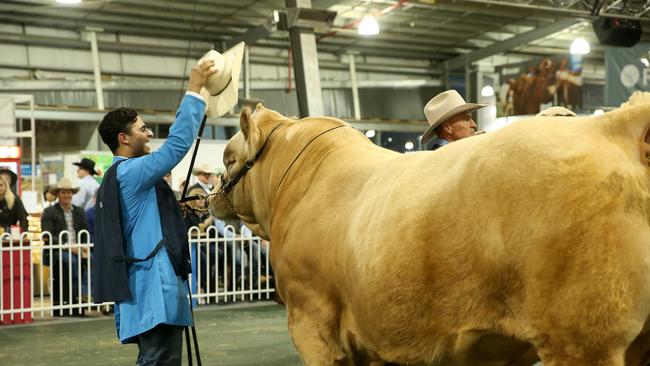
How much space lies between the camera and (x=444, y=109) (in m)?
4.99

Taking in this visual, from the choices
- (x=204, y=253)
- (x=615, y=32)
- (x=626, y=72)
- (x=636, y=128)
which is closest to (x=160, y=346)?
(x=636, y=128)

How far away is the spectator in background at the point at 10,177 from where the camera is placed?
38.7 feet

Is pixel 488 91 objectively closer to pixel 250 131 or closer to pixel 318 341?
pixel 250 131

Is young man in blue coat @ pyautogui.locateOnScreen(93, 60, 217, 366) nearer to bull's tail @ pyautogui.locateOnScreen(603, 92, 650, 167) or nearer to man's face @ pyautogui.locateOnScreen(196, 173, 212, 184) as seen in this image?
bull's tail @ pyautogui.locateOnScreen(603, 92, 650, 167)

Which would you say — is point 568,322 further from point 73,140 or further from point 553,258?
point 73,140

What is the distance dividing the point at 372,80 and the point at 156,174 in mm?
22867

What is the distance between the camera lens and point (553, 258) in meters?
2.26

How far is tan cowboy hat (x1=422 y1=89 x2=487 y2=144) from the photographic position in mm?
4874

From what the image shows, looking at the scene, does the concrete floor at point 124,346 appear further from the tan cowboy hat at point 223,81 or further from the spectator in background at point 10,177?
the tan cowboy hat at point 223,81

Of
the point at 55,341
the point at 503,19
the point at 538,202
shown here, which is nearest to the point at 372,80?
the point at 503,19

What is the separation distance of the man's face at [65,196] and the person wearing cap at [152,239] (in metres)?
8.10

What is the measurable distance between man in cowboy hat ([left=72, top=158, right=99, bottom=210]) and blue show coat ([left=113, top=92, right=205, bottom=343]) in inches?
353

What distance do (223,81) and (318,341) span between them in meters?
1.59

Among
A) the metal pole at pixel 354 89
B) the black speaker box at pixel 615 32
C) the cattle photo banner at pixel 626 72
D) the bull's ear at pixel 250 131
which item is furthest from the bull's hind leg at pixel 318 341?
the metal pole at pixel 354 89
